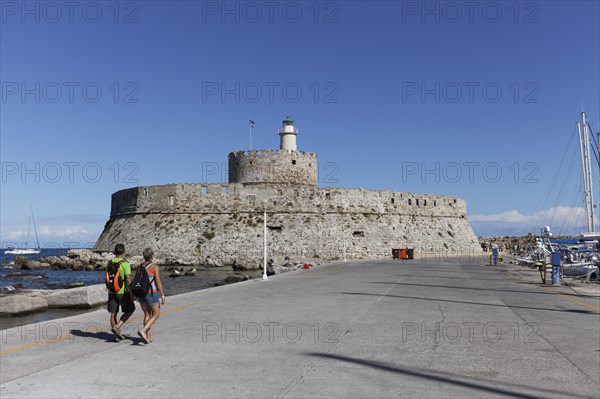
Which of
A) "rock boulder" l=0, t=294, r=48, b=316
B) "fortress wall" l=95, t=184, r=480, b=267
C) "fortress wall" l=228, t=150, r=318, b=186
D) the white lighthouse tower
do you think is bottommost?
"rock boulder" l=0, t=294, r=48, b=316

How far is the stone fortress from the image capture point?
143 feet

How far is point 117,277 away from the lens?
7.41m

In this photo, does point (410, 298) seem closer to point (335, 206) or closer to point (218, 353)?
point (218, 353)

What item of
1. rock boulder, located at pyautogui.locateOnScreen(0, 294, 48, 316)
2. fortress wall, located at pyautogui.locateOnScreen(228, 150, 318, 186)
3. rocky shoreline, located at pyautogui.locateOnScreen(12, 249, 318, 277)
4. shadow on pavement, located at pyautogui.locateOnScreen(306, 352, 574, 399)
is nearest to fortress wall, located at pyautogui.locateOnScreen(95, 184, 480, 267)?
rocky shoreline, located at pyautogui.locateOnScreen(12, 249, 318, 277)

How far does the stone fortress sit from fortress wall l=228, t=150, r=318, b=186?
0.31ft

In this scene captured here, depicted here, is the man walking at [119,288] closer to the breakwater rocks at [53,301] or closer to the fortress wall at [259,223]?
the breakwater rocks at [53,301]

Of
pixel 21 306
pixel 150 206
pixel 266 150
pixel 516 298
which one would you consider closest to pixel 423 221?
pixel 266 150

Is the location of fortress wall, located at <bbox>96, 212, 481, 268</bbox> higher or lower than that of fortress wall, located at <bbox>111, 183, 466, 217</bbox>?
lower

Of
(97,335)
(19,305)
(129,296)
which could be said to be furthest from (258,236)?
(129,296)

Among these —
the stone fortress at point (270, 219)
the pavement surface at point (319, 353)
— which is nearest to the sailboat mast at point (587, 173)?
the stone fortress at point (270, 219)

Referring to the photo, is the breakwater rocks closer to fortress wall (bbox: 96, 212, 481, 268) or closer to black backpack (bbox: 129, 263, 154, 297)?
black backpack (bbox: 129, 263, 154, 297)

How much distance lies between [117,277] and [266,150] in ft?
136

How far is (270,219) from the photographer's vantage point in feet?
147

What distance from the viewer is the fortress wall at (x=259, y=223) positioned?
43594mm
